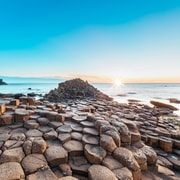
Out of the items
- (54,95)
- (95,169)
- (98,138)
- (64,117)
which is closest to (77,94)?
(54,95)

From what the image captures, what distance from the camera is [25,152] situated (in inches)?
77.3

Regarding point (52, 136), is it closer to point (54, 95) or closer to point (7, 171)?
point (7, 171)

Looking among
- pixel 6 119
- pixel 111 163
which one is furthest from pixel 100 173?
pixel 6 119

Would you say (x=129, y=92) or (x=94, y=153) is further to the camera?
→ (x=129, y=92)

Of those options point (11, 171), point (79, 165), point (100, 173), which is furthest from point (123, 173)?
point (11, 171)

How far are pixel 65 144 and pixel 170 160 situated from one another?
2.18 metres

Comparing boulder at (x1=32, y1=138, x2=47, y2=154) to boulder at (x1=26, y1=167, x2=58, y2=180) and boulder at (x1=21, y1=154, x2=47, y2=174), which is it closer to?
boulder at (x1=21, y1=154, x2=47, y2=174)

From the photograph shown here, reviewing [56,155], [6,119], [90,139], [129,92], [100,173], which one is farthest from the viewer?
[129,92]

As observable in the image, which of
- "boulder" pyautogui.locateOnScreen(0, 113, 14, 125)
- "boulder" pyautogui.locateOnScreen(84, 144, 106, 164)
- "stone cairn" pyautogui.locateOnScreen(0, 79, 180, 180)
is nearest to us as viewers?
"stone cairn" pyautogui.locateOnScreen(0, 79, 180, 180)

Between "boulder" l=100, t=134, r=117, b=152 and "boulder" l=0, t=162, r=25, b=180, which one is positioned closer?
"boulder" l=0, t=162, r=25, b=180

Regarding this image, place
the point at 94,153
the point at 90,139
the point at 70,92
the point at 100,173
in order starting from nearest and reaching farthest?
the point at 100,173
the point at 94,153
the point at 90,139
the point at 70,92

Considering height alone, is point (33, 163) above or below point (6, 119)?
below

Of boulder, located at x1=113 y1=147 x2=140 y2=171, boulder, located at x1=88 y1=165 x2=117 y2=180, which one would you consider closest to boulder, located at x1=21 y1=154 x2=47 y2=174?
boulder, located at x1=88 y1=165 x2=117 y2=180

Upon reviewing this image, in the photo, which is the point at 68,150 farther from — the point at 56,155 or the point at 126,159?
the point at 126,159
